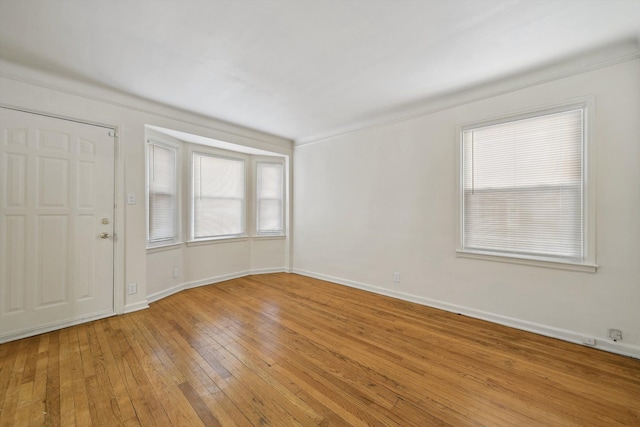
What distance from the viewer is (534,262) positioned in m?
2.68

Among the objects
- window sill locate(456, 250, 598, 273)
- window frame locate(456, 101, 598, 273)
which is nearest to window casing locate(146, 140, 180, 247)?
window sill locate(456, 250, 598, 273)

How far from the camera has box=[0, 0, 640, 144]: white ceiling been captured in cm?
184

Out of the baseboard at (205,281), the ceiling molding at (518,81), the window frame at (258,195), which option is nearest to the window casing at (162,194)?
the baseboard at (205,281)

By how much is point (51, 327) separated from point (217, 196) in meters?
2.69

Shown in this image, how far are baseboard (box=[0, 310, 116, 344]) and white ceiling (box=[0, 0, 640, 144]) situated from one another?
260 centimetres

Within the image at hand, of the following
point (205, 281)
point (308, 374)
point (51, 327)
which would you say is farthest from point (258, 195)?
point (308, 374)

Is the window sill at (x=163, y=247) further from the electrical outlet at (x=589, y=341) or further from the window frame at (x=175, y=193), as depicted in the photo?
the electrical outlet at (x=589, y=341)

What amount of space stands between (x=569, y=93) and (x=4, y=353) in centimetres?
566

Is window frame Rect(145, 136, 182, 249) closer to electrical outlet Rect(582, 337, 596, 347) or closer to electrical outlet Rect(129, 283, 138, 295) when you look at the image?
electrical outlet Rect(129, 283, 138, 295)

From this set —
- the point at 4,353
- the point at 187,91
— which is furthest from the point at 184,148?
the point at 4,353

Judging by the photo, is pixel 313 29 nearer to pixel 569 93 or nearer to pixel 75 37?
pixel 75 37

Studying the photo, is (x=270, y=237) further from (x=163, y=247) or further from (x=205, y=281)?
(x=163, y=247)

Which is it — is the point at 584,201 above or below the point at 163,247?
above

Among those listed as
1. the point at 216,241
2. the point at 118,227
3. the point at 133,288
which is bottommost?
the point at 133,288
